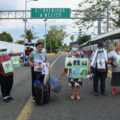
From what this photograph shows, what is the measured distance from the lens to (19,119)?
4172mm

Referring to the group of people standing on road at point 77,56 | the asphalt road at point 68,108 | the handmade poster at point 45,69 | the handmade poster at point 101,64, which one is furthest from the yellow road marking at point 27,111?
the handmade poster at point 101,64

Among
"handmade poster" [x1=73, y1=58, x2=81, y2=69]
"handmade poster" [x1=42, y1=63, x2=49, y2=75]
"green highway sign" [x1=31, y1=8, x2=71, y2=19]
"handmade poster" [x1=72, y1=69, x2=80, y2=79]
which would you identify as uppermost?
"green highway sign" [x1=31, y1=8, x2=71, y2=19]

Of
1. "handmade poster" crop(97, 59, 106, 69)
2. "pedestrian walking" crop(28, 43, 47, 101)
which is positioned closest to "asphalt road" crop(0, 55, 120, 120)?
"pedestrian walking" crop(28, 43, 47, 101)

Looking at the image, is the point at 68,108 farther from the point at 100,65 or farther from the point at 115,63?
the point at 115,63

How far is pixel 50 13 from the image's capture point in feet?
103

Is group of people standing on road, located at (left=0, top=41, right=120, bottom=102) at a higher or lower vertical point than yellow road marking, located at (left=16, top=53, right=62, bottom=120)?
higher

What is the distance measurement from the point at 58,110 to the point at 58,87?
91 cm

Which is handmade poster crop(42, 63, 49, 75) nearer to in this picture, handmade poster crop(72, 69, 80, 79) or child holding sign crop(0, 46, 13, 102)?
handmade poster crop(72, 69, 80, 79)

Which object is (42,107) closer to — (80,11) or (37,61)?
(37,61)

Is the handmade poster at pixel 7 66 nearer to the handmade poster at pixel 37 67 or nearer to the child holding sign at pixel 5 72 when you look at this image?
the child holding sign at pixel 5 72

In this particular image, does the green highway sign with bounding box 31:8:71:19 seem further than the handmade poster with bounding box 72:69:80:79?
Yes

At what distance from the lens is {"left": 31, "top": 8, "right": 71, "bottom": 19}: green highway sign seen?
103 feet

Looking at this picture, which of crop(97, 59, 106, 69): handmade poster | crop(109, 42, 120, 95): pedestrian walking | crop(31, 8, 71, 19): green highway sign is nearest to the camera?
crop(97, 59, 106, 69): handmade poster

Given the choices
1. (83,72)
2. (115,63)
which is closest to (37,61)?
(83,72)
